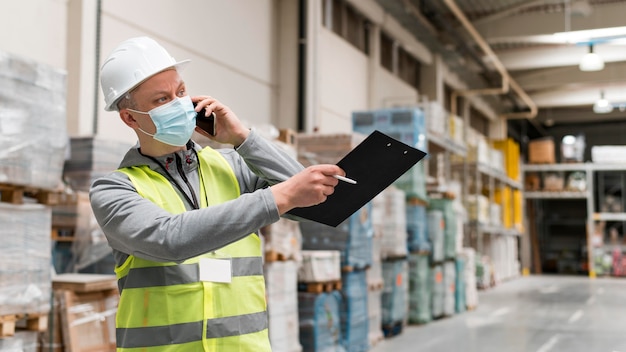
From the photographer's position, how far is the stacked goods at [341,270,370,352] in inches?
312

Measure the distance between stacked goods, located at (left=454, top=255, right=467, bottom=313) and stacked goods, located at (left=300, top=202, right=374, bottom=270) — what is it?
4559 millimetres

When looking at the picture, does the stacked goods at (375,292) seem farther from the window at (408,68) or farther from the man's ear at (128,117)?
the window at (408,68)

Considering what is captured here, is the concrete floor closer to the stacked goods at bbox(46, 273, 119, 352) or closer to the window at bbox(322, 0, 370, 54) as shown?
the stacked goods at bbox(46, 273, 119, 352)

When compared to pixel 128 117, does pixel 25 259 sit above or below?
below

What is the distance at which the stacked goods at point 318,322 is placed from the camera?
7246 millimetres

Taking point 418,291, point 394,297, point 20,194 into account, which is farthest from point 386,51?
point 20,194

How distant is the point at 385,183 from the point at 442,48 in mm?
16345

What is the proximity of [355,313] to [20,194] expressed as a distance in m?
4.35

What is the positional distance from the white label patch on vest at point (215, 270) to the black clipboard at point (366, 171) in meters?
0.28

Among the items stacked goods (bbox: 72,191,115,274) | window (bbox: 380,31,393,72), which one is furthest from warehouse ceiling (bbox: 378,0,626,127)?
stacked goods (bbox: 72,191,115,274)

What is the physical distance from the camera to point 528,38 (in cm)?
1585

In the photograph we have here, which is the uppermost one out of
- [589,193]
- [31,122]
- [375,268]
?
[589,193]

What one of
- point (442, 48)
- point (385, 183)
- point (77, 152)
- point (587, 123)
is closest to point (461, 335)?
point (77, 152)

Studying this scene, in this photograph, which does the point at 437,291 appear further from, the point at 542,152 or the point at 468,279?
the point at 542,152
